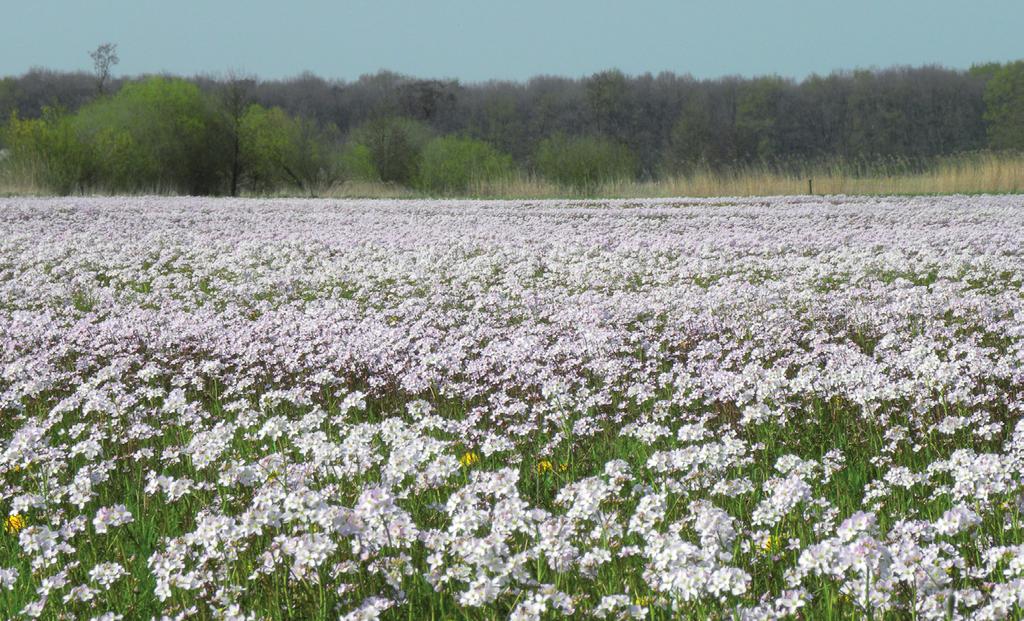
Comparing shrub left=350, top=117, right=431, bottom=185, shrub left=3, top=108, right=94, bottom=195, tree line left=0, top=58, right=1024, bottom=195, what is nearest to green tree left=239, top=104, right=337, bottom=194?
tree line left=0, top=58, right=1024, bottom=195

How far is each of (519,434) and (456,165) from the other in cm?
5801

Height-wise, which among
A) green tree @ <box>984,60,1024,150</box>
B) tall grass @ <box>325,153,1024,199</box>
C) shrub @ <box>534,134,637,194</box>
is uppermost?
green tree @ <box>984,60,1024,150</box>

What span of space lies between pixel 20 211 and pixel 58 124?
83.9ft

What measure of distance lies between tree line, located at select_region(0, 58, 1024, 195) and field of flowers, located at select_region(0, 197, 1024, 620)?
35597 millimetres

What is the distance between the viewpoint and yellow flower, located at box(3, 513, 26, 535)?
4.46 metres

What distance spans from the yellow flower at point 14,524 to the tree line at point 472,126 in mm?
40151

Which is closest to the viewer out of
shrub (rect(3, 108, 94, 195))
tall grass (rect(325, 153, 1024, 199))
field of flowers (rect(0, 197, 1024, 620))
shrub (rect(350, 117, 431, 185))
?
field of flowers (rect(0, 197, 1024, 620))

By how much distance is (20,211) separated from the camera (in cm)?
2509

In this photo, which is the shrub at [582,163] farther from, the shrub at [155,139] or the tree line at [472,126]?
the shrub at [155,139]

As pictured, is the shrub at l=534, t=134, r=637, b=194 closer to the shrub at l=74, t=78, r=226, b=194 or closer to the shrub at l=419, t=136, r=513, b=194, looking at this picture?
the shrub at l=419, t=136, r=513, b=194

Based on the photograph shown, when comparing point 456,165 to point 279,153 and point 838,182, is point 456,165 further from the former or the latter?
point 838,182

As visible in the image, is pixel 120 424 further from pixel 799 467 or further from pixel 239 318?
pixel 799 467

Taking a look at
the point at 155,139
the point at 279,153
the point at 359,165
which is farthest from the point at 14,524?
the point at 359,165

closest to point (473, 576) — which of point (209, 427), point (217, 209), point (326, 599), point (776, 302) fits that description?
point (326, 599)
